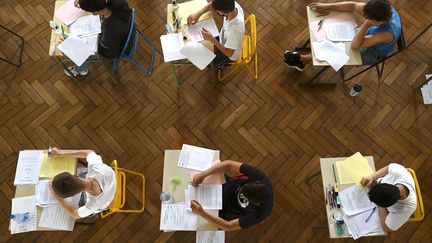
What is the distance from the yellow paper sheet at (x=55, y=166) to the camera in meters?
2.60

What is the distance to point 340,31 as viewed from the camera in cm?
313

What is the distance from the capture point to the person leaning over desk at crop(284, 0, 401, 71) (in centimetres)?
279

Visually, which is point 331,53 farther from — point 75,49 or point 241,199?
point 75,49

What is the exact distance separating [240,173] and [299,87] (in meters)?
1.49

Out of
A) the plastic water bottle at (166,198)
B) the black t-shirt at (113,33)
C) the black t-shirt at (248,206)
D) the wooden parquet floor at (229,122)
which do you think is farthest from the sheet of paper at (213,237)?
the black t-shirt at (113,33)

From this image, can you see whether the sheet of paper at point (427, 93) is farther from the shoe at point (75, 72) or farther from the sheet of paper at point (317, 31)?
the shoe at point (75, 72)

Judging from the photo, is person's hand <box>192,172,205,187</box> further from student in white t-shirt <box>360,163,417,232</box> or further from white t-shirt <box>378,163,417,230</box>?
white t-shirt <box>378,163,417,230</box>

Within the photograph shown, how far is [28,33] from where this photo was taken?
3.94 metres

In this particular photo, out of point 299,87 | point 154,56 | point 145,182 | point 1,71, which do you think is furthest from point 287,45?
point 1,71

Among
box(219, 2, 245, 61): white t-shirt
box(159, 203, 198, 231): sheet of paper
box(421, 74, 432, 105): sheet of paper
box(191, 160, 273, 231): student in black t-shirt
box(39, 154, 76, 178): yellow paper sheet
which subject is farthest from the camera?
box(421, 74, 432, 105): sheet of paper

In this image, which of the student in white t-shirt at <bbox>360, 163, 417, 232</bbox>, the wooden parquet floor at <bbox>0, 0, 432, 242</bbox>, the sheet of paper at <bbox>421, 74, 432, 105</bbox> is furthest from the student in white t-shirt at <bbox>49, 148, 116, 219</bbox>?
the sheet of paper at <bbox>421, 74, 432, 105</bbox>

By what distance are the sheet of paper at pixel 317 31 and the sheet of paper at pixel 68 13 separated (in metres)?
2.13

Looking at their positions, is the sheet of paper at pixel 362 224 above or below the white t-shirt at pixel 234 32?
below

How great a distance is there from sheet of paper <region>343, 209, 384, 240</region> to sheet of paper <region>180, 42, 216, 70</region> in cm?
168
